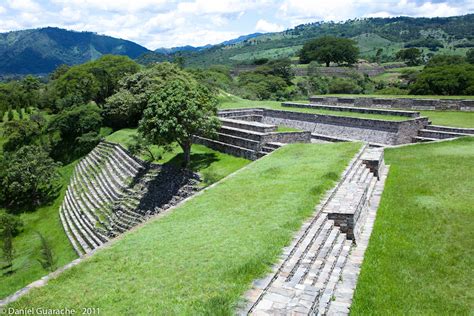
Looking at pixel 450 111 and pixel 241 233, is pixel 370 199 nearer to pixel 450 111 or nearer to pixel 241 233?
pixel 241 233

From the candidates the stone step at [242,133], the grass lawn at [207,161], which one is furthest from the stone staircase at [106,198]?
the stone step at [242,133]

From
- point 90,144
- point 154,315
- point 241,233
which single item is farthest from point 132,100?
point 154,315

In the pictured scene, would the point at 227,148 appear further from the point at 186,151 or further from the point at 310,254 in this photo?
the point at 310,254

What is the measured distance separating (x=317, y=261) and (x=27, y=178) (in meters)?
24.1

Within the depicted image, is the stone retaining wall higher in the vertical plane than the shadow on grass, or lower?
higher

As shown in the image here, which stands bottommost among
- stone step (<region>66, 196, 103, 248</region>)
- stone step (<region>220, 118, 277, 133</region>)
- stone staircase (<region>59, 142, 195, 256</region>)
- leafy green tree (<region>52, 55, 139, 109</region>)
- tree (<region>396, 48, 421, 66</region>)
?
stone step (<region>66, 196, 103, 248</region>)

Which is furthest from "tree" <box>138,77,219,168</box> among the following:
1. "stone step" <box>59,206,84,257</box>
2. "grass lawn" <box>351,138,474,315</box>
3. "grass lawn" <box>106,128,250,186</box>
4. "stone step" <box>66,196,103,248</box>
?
"grass lawn" <box>351,138,474,315</box>

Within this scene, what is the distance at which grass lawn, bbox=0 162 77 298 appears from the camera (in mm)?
15508

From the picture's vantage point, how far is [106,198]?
21.4 metres

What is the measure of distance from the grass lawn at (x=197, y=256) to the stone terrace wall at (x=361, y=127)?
9.10 metres

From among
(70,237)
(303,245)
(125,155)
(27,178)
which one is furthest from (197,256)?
(27,178)

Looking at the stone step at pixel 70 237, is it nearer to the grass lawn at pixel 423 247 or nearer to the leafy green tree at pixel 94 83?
the grass lawn at pixel 423 247

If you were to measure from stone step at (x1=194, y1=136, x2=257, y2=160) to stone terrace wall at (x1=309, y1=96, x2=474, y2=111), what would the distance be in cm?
1241

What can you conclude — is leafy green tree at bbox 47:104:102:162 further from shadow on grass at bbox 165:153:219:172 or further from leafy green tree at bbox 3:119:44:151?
shadow on grass at bbox 165:153:219:172
